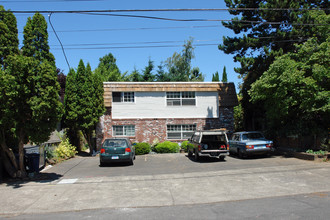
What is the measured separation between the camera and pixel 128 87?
2208 cm

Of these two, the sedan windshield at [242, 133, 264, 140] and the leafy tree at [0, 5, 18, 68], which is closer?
the leafy tree at [0, 5, 18, 68]

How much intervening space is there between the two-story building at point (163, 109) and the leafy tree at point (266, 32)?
3.18 m

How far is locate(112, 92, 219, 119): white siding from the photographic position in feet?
72.6

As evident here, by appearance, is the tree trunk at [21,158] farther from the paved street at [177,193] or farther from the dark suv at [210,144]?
the dark suv at [210,144]

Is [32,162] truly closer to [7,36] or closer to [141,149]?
[7,36]

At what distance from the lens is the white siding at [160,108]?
22.1 m

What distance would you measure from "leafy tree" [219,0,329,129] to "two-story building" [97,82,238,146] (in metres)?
3.18

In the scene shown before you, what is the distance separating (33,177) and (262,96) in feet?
42.1

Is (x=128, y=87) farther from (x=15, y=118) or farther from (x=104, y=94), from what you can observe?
(x=15, y=118)

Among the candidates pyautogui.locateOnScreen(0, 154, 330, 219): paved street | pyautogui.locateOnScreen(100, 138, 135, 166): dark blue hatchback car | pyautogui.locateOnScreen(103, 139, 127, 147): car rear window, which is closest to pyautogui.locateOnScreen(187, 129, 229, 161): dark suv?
pyautogui.locateOnScreen(0, 154, 330, 219): paved street

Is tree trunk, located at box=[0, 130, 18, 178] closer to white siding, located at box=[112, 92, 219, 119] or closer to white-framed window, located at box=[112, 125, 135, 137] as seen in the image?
white-framed window, located at box=[112, 125, 135, 137]

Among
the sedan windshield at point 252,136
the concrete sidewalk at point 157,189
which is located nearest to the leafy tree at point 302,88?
the sedan windshield at point 252,136

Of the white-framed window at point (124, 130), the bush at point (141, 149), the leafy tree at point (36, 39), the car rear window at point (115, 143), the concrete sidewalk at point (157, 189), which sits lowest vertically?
the concrete sidewalk at point (157, 189)

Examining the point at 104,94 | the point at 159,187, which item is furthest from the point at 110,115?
the point at 159,187
